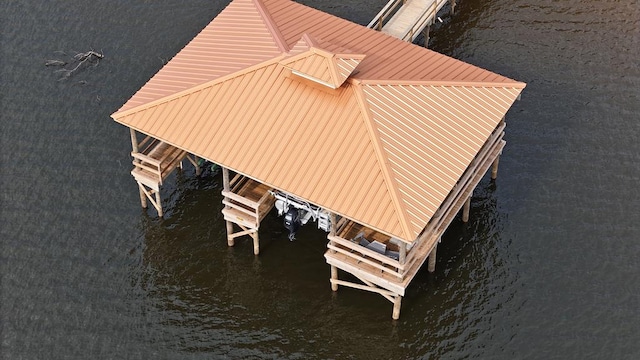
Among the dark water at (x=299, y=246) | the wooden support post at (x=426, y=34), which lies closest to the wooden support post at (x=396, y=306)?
the dark water at (x=299, y=246)

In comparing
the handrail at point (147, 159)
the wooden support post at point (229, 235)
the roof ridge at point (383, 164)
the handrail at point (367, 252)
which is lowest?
the wooden support post at point (229, 235)

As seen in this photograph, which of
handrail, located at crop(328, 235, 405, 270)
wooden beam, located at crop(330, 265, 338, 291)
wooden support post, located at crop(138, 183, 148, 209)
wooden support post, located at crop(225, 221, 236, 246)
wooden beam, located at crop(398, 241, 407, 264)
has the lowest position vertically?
wooden support post, located at crop(138, 183, 148, 209)

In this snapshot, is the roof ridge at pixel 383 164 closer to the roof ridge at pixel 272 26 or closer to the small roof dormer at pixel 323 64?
the small roof dormer at pixel 323 64

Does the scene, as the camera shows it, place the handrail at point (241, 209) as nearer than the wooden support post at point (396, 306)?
No

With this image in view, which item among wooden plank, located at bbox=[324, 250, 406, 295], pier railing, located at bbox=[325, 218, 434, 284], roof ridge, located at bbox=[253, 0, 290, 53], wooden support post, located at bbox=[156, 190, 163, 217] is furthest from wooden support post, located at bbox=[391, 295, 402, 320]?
wooden support post, located at bbox=[156, 190, 163, 217]

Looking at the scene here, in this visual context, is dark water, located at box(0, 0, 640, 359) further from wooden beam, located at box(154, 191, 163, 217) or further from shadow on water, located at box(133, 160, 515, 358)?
wooden beam, located at box(154, 191, 163, 217)

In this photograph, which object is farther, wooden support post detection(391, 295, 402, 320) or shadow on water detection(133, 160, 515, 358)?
shadow on water detection(133, 160, 515, 358)

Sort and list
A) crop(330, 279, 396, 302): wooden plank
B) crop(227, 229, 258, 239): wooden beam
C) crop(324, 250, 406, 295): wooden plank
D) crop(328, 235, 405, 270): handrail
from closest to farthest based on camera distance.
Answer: crop(328, 235, 405, 270): handrail < crop(324, 250, 406, 295): wooden plank < crop(330, 279, 396, 302): wooden plank < crop(227, 229, 258, 239): wooden beam

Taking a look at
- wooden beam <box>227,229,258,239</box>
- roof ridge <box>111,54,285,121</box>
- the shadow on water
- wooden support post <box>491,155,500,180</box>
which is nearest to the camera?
roof ridge <box>111,54,285,121</box>
